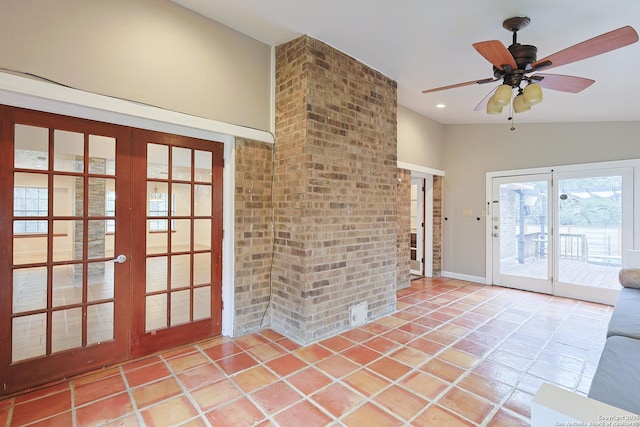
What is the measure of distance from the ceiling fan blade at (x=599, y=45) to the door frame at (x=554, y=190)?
109 inches

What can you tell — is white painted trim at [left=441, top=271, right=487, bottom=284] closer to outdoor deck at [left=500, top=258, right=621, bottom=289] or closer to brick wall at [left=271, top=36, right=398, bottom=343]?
outdoor deck at [left=500, top=258, right=621, bottom=289]

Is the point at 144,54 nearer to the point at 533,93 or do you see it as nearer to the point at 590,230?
Result: the point at 533,93

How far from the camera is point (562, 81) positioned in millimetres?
2510

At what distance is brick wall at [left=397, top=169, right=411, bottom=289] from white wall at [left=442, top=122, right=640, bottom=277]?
1186 millimetres

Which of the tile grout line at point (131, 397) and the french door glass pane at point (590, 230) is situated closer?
the tile grout line at point (131, 397)

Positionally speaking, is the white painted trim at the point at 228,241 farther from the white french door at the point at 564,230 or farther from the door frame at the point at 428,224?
the white french door at the point at 564,230

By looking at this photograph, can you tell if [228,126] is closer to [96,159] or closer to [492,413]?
[96,159]

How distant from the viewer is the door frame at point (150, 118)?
2.09m

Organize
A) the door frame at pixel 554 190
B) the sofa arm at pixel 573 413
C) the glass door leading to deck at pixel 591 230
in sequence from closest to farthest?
the sofa arm at pixel 573 413 < the door frame at pixel 554 190 < the glass door leading to deck at pixel 591 230

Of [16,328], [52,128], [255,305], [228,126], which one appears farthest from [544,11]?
[16,328]

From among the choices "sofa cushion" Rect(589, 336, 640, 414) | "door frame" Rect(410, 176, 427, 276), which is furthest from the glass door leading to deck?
"sofa cushion" Rect(589, 336, 640, 414)

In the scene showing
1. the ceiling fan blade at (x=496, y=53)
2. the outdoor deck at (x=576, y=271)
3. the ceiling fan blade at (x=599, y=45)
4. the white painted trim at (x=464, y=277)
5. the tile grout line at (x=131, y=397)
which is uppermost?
the ceiling fan blade at (x=496, y=53)

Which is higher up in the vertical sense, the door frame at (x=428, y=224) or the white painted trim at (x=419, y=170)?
the white painted trim at (x=419, y=170)

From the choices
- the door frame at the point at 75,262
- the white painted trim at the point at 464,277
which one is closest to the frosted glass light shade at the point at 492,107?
the door frame at the point at 75,262
